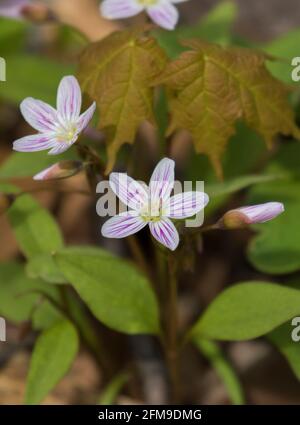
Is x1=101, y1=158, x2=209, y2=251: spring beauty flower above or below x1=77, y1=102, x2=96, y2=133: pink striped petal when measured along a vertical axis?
below

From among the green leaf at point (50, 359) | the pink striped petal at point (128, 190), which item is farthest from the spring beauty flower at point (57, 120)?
the green leaf at point (50, 359)

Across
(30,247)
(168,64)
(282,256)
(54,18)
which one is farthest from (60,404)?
(54,18)

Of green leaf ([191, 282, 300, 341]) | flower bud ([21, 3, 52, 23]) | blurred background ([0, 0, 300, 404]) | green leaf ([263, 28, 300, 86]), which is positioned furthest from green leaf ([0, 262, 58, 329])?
green leaf ([263, 28, 300, 86])

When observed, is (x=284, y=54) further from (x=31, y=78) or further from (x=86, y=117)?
(x=86, y=117)

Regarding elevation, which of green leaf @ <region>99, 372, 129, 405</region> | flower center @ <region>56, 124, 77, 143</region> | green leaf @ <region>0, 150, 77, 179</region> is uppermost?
green leaf @ <region>0, 150, 77, 179</region>

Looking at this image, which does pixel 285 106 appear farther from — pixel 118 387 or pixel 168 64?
pixel 118 387

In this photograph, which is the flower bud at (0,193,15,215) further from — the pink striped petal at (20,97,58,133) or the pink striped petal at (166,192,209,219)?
the pink striped petal at (166,192,209,219)

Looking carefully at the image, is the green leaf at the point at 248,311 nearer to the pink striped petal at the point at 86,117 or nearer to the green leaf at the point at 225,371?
the green leaf at the point at 225,371
